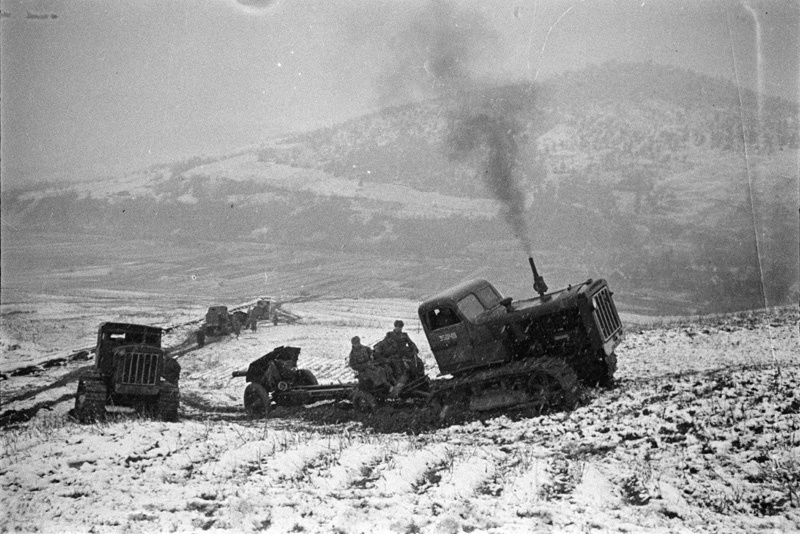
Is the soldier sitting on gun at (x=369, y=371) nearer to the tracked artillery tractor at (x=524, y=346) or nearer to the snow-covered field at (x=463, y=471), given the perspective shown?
the snow-covered field at (x=463, y=471)

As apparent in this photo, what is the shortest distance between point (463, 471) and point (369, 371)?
3940 millimetres

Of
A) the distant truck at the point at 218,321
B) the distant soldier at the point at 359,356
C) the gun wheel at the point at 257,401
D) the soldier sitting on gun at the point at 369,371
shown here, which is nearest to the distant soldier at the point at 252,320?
the distant truck at the point at 218,321

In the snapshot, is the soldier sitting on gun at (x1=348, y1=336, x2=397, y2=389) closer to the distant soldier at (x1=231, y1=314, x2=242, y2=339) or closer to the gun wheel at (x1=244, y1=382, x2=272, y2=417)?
the gun wheel at (x1=244, y1=382, x2=272, y2=417)

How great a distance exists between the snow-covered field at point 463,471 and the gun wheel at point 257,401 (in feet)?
6.22

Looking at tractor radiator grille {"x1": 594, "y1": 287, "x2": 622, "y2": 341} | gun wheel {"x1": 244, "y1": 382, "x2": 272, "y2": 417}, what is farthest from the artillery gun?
tractor radiator grille {"x1": 594, "y1": 287, "x2": 622, "y2": 341}

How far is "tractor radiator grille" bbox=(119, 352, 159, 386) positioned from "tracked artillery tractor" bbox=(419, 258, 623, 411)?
5489 millimetres

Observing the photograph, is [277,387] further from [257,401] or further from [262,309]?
[262,309]

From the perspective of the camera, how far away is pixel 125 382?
33.3 feet

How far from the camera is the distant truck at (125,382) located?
32.2ft

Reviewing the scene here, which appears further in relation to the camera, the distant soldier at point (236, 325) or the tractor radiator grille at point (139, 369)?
the distant soldier at point (236, 325)

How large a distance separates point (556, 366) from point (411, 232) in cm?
2111

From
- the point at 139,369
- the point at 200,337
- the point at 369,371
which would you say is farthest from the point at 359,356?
the point at 200,337

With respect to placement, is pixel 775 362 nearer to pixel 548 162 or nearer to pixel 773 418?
pixel 773 418

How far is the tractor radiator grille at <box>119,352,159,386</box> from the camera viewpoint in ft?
33.5
